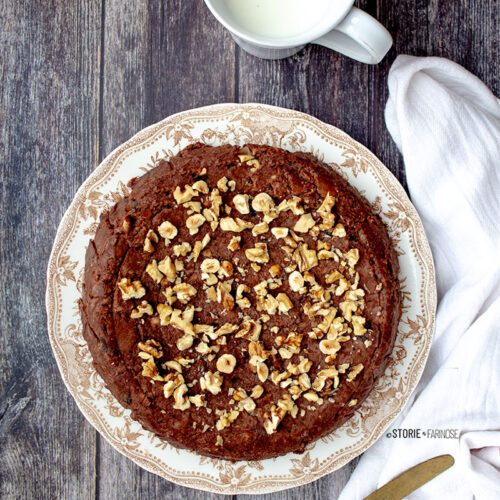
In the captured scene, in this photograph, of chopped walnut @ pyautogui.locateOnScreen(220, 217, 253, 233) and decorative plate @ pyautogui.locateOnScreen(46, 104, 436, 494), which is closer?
chopped walnut @ pyautogui.locateOnScreen(220, 217, 253, 233)

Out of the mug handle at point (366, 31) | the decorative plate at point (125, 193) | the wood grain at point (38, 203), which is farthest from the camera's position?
the wood grain at point (38, 203)

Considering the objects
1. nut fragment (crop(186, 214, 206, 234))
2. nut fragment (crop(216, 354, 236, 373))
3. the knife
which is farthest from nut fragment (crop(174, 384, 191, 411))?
the knife

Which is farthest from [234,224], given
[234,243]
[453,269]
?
[453,269]

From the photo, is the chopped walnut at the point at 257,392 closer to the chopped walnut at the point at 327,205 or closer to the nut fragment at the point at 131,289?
the nut fragment at the point at 131,289

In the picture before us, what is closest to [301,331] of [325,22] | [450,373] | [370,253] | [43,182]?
[370,253]

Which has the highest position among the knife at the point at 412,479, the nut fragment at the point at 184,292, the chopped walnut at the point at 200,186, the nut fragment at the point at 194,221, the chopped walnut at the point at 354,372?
the chopped walnut at the point at 200,186

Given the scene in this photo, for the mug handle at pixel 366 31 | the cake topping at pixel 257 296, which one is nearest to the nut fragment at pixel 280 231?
the cake topping at pixel 257 296

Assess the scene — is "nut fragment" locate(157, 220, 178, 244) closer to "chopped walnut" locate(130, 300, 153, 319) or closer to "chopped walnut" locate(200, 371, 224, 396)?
"chopped walnut" locate(130, 300, 153, 319)
